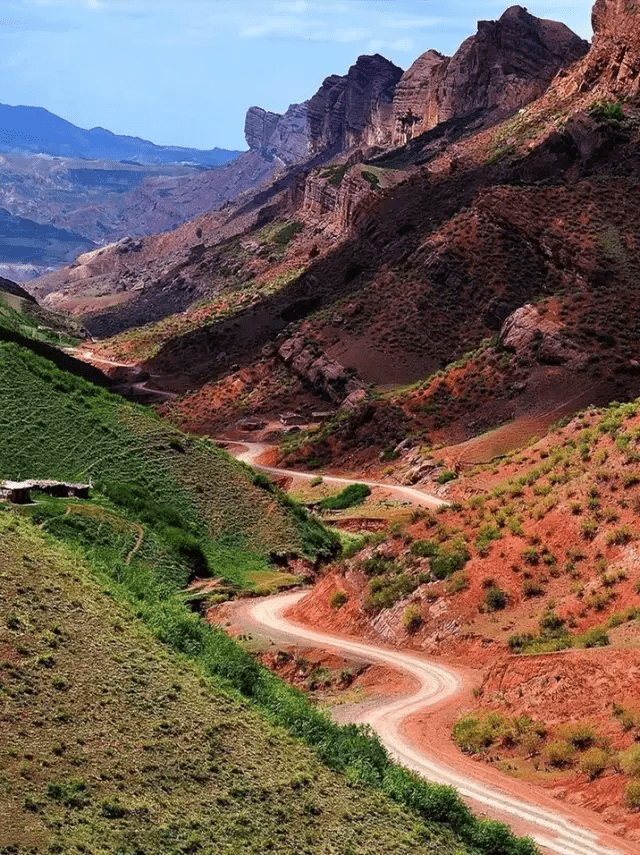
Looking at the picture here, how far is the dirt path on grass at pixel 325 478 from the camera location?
53312mm

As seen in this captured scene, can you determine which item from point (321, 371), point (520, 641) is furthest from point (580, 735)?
point (321, 371)

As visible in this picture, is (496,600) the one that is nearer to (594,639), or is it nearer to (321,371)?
(594,639)

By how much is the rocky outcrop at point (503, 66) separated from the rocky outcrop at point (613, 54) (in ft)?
88.9

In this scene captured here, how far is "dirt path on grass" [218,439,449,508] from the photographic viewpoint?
5331 centimetres

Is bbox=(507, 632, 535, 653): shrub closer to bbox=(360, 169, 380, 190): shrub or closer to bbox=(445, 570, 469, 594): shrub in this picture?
bbox=(445, 570, 469, 594): shrub

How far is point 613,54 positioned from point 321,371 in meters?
37.6

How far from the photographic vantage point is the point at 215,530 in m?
37.9

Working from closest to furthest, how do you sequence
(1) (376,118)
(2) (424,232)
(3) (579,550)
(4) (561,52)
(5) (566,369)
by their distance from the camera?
1. (3) (579,550)
2. (5) (566,369)
3. (2) (424,232)
4. (4) (561,52)
5. (1) (376,118)

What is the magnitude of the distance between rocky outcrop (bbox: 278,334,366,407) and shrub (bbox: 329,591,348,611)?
41.0m

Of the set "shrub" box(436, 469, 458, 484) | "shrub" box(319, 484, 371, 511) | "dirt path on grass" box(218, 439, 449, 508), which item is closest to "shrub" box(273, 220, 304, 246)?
"dirt path on grass" box(218, 439, 449, 508)

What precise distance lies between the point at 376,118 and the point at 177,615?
184 m

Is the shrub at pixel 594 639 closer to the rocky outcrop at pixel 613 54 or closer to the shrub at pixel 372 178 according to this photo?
the rocky outcrop at pixel 613 54

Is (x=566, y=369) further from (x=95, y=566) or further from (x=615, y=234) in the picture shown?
(x=95, y=566)

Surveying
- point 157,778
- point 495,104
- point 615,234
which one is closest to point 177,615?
point 157,778
